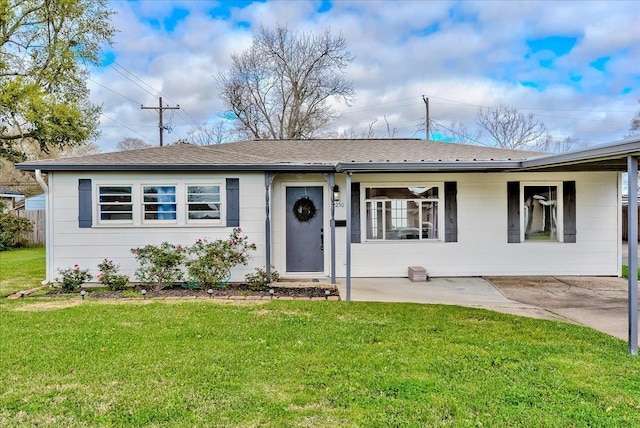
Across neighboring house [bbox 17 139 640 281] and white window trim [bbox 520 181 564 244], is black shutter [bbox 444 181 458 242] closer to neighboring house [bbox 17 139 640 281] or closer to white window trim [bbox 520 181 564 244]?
neighboring house [bbox 17 139 640 281]

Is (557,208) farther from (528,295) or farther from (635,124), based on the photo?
(635,124)

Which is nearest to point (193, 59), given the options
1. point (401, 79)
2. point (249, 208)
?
point (401, 79)

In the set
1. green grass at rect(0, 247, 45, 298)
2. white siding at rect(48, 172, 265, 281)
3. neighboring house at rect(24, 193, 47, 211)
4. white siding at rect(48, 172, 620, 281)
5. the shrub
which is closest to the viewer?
green grass at rect(0, 247, 45, 298)

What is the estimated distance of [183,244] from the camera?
7672 millimetres

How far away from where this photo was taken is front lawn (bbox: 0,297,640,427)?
9.12 feet

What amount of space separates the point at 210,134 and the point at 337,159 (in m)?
22.1

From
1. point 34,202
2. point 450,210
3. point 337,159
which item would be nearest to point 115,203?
point 337,159

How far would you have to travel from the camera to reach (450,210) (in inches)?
327

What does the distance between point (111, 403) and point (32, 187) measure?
2604 centimetres

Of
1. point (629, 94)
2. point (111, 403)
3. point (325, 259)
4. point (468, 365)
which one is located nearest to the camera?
point (111, 403)

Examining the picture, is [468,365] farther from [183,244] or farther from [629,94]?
[629,94]

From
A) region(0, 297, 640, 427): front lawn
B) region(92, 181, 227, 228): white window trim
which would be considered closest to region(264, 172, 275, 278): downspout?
region(92, 181, 227, 228): white window trim

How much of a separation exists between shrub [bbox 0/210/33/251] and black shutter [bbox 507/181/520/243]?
1525cm

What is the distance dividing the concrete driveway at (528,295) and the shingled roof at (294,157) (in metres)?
2.14
